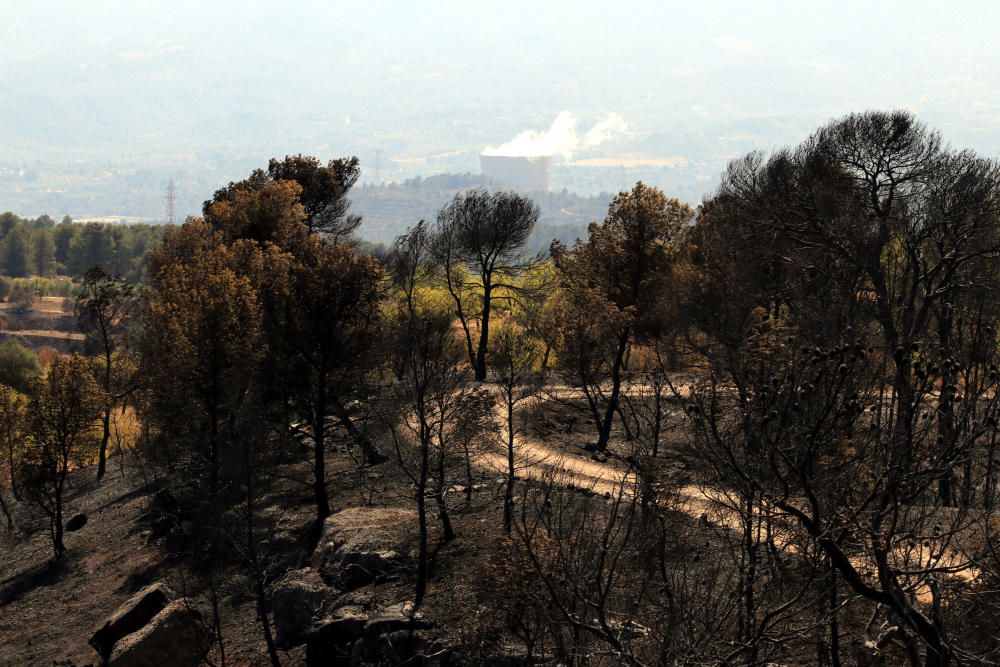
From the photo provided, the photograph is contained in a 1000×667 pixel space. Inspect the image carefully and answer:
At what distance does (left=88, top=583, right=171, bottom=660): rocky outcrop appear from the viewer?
92.2ft

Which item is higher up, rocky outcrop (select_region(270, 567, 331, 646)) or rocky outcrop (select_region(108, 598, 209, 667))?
rocky outcrop (select_region(270, 567, 331, 646))

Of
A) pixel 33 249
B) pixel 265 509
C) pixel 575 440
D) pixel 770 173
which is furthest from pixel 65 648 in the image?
pixel 33 249

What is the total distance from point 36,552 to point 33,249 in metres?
160

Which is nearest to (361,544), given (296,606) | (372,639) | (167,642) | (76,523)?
(296,606)

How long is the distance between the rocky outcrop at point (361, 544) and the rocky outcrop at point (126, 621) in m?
4.87

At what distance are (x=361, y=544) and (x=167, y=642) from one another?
19.5 ft

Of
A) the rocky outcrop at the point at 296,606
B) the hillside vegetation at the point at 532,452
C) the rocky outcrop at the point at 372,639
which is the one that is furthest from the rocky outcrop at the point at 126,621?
the rocky outcrop at the point at 372,639

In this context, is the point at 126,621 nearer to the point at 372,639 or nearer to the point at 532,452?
the point at 372,639

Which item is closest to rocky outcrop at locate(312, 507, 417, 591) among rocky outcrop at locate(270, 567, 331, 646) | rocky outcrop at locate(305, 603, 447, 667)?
rocky outcrop at locate(270, 567, 331, 646)

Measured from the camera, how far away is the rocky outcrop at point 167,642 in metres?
26.8

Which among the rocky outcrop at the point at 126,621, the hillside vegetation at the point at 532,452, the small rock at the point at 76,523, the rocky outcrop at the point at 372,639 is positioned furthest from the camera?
the small rock at the point at 76,523

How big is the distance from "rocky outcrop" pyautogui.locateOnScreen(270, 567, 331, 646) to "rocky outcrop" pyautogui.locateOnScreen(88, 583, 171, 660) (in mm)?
3938

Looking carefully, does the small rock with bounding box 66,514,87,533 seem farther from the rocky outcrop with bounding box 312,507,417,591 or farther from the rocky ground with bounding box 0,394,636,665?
the rocky outcrop with bounding box 312,507,417,591

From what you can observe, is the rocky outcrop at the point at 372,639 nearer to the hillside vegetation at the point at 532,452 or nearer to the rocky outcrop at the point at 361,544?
the hillside vegetation at the point at 532,452
